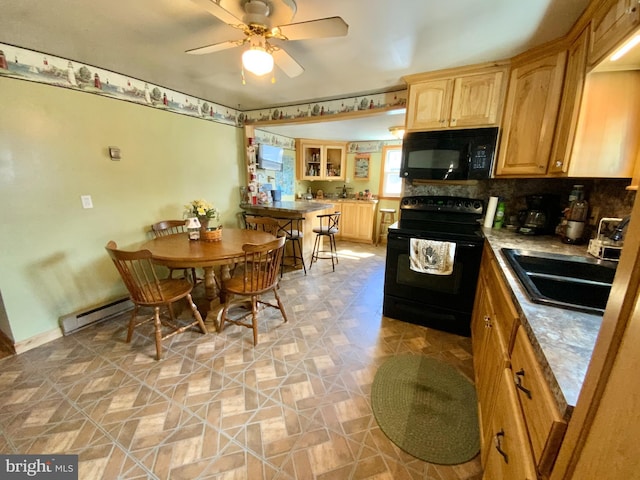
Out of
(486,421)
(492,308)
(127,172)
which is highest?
(127,172)

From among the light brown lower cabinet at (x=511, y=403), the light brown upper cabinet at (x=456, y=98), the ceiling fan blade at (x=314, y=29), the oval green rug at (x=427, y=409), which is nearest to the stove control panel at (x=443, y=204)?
the light brown upper cabinet at (x=456, y=98)

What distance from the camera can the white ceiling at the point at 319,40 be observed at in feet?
4.83

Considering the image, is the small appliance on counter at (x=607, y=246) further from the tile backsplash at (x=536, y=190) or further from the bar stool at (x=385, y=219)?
the bar stool at (x=385, y=219)

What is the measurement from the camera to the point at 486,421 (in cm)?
123

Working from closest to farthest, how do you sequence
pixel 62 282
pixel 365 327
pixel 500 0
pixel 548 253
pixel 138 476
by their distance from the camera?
pixel 138 476, pixel 500 0, pixel 548 253, pixel 62 282, pixel 365 327

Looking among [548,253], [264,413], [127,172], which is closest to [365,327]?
[264,413]

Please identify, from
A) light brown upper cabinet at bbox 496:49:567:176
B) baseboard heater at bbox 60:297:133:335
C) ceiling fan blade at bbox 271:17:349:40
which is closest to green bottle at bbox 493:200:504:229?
light brown upper cabinet at bbox 496:49:567:176

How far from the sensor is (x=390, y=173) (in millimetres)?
5570

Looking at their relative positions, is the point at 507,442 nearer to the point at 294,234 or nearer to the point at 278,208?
the point at 294,234

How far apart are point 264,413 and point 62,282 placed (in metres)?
2.17

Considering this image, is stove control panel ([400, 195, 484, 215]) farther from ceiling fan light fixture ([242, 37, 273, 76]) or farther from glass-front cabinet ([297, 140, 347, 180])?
glass-front cabinet ([297, 140, 347, 180])

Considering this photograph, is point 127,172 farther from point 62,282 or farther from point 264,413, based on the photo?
point 264,413

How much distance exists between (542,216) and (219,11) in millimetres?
2705

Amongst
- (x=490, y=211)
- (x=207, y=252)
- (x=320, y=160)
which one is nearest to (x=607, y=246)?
(x=490, y=211)
